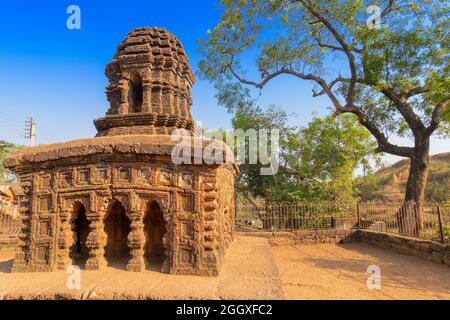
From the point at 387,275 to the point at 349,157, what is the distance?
336 inches

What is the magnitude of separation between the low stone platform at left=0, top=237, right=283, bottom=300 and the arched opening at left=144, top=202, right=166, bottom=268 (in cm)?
93

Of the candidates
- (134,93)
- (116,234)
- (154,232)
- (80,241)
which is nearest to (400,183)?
(134,93)

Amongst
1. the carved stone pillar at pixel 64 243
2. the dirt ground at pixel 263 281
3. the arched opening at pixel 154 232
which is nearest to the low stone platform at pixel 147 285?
the dirt ground at pixel 263 281

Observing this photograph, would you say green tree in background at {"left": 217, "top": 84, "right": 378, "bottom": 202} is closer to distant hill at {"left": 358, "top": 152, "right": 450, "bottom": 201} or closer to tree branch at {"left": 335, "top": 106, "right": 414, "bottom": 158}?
tree branch at {"left": 335, "top": 106, "right": 414, "bottom": 158}

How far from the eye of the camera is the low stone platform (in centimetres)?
376

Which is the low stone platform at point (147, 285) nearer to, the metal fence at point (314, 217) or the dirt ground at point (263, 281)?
the dirt ground at point (263, 281)

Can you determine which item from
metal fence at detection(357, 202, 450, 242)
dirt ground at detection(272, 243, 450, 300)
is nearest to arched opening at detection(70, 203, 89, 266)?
dirt ground at detection(272, 243, 450, 300)

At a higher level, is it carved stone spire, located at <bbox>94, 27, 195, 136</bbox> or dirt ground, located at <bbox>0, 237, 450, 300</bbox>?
carved stone spire, located at <bbox>94, 27, 195, 136</bbox>

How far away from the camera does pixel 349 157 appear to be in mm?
14555

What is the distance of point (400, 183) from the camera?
1369 inches

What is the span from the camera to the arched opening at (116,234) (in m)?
5.63

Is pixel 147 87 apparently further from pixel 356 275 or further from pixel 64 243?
pixel 356 275

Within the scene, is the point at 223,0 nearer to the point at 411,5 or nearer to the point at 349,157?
the point at 411,5

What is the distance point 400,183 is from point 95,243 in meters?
38.0
